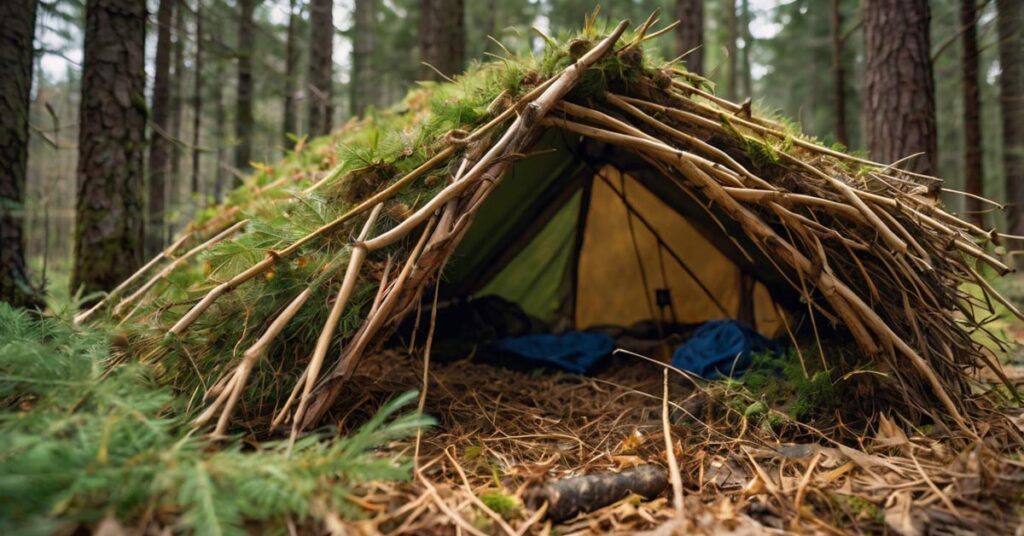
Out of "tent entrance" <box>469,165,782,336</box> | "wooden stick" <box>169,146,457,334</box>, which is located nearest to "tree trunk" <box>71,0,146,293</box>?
"wooden stick" <box>169,146,457,334</box>

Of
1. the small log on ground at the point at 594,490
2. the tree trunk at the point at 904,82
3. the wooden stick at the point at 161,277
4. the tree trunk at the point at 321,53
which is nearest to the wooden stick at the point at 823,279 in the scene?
the small log on ground at the point at 594,490

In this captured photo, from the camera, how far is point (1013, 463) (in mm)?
1565

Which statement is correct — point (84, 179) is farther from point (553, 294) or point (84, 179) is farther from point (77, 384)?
point (553, 294)

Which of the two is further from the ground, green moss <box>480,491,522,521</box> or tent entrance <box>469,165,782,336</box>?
tent entrance <box>469,165,782,336</box>

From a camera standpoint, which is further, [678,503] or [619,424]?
[619,424]

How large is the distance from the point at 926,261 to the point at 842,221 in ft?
1.11

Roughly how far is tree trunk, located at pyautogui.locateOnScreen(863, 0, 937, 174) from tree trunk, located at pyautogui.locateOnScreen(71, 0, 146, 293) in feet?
16.6

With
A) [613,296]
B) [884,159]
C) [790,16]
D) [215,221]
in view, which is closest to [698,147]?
[613,296]

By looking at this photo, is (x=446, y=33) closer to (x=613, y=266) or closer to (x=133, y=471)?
(x=613, y=266)

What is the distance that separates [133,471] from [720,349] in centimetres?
275

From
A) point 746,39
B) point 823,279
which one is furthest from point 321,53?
point 746,39

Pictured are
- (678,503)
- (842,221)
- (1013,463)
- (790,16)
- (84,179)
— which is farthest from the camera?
(790,16)

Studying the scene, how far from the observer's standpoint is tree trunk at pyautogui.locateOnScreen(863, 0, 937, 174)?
3.71 m

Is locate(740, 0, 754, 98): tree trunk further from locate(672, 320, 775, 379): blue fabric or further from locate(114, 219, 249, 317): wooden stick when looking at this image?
locate(114, 219, 249, 317): wooden stick
